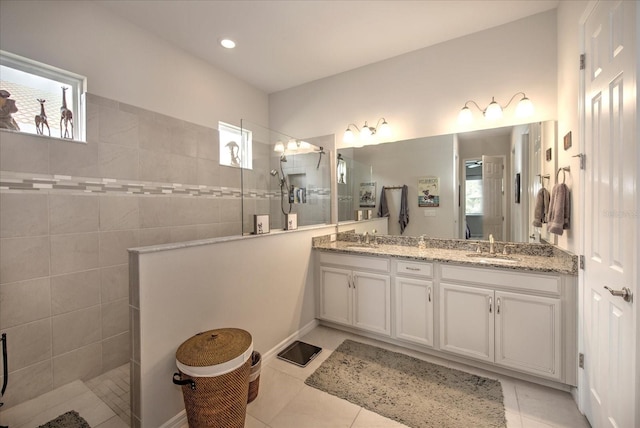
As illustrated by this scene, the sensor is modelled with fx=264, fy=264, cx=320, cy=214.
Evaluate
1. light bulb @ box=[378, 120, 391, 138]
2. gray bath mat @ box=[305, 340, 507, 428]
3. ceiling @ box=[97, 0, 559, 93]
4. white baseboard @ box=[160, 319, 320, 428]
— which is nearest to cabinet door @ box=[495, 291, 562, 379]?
gray bath mat @ box=[305, 340, 507, 428]

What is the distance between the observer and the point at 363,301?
103 inches

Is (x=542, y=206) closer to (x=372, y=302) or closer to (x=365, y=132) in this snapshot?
(x=372, y=302)

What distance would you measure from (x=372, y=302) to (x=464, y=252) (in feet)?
3.33

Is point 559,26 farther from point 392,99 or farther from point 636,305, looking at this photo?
point 636,305

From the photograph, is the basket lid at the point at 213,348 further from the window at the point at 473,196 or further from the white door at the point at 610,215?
the window at the point at 473,196

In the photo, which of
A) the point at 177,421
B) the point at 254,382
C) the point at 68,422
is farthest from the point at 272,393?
the point at 68,422

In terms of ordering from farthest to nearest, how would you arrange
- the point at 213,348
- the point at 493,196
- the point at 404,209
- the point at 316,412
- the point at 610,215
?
1. the point at 404,209
2. the point at 493,196
3. the point at 316,412
4. the point at 213,348
5. the point at 610,215

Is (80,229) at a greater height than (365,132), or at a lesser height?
lesser

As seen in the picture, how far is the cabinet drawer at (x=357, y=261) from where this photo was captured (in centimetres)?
252

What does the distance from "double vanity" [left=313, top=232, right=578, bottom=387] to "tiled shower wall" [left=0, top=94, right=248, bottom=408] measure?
1.73 meters

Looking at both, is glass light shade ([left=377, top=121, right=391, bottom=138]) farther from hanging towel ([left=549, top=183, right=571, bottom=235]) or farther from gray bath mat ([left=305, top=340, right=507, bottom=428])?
gray bath mat ([left=305, top=340, right=507, bottom=428])

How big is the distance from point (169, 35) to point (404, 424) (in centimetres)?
372

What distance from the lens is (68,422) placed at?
1634 mm

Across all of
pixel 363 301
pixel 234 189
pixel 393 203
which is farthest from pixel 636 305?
pixel 234 189
